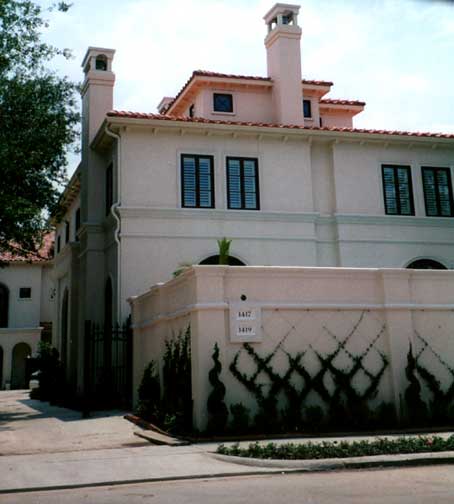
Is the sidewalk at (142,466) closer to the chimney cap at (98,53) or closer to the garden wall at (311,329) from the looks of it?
the garden wall at (311,329)

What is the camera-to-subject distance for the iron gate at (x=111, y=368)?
18.5m

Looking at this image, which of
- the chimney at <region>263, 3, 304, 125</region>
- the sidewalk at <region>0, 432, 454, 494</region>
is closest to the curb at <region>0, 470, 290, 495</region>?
the sidewalk at <region>0, 432, 454, 494</region>

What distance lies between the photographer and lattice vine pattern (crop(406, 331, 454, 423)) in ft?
43.3

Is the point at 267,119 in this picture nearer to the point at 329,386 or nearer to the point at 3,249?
the point at 3,249

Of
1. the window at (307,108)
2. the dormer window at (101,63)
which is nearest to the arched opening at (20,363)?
the dormer window at (101,63)

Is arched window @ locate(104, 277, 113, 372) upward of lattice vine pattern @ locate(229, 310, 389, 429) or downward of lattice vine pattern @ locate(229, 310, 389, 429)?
upward

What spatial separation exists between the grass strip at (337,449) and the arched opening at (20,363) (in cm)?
3402

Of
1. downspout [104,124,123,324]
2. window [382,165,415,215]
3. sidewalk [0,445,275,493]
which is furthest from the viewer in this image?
window [382,165,415,215]

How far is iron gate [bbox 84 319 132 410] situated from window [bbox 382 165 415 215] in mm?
10003

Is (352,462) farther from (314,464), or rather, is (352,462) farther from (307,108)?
(307,108)

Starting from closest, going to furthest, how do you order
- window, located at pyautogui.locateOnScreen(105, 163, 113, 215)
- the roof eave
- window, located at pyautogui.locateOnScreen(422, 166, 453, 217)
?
the roof eave → window, located at pyautogui.locateOnScreen(105, 163, 113, 215) → window, located at pyautogui.locateOnScreen(422, 166, 453, 217)

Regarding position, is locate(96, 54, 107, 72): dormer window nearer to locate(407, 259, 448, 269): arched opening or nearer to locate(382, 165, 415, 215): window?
locate(382, 165, 415, 215): window

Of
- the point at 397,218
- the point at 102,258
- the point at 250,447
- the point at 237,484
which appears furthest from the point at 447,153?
the point at 237,484

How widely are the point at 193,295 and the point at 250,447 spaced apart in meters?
3.58
